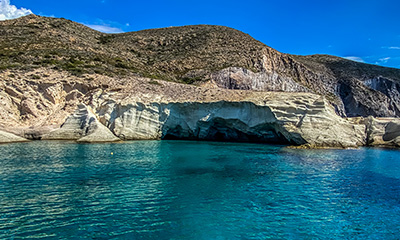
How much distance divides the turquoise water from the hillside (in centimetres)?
2677

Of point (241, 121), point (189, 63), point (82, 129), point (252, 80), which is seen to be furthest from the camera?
point (189, 63)

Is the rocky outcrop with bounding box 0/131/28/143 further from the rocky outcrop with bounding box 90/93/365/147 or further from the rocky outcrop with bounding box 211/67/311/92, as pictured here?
the rocky outcrop with bounding box 211/67/311/92

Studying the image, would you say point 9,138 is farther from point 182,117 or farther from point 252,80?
point 252,80

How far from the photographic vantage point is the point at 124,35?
74.4 meters

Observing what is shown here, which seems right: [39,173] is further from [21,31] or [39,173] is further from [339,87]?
[339,87]

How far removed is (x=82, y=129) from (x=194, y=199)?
1006 inches

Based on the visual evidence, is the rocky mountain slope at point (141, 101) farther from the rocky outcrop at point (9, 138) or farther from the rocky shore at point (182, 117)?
the rocky outcrop at point (9, 138)

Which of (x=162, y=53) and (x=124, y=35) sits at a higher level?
(x=124, y=35)

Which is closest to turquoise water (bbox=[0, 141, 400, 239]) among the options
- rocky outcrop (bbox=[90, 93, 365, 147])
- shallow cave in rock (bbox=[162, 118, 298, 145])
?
rocky outcrop (bbox=[90, 93, 365, 147])

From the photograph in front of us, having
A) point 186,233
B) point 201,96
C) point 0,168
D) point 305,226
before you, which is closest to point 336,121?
point 201,96

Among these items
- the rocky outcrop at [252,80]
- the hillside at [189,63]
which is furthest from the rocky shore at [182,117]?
the rocky outcrop at [252,80]

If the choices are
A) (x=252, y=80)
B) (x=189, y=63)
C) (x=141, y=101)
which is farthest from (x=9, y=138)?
(x=252, y=80)

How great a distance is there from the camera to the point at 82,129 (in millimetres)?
32594

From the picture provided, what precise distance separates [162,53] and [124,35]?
1614 cm
